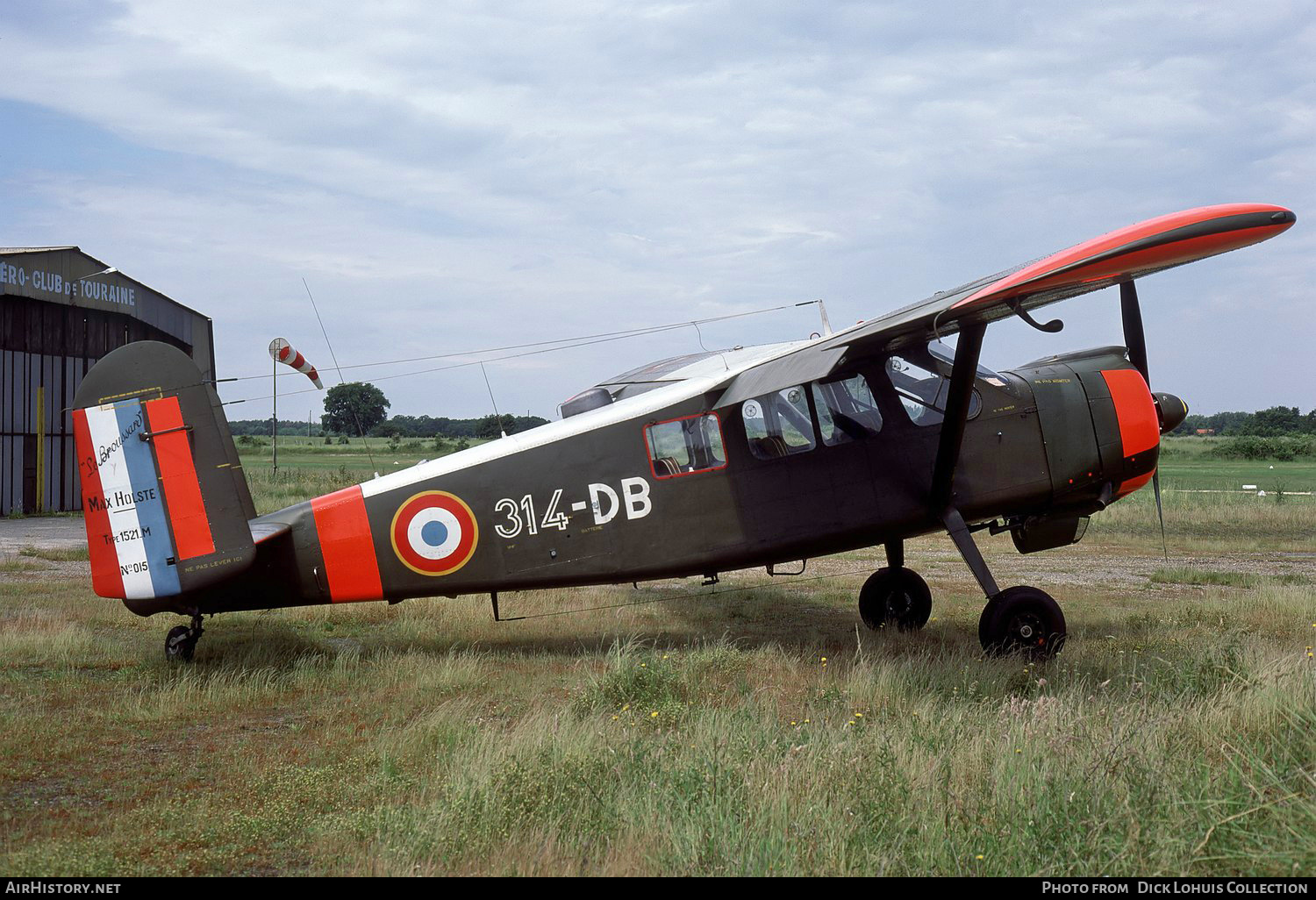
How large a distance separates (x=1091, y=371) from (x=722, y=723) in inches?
221

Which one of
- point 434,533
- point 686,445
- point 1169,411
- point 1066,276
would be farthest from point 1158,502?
point 434,533

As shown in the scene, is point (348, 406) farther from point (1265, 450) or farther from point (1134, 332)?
point (1265, 450)

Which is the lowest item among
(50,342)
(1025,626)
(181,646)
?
(1025,626)

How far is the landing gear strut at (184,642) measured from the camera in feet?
27.6

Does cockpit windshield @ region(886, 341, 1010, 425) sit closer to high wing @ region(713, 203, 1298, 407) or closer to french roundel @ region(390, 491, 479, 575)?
high wing @ region(713, 203, 1298, 407)

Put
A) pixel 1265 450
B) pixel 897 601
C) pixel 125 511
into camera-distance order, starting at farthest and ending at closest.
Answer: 1. pixel 1265 450
2. pixel 897 601
3. pixel 125 511

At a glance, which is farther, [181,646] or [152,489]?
[181,646]

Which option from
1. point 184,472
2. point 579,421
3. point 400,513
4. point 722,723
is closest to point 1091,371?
point 579,421

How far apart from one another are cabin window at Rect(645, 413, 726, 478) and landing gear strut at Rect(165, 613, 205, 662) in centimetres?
443

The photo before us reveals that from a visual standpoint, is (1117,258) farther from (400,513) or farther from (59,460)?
(59,460)

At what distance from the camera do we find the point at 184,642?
8.45 metres

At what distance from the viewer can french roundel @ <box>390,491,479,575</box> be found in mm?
8484

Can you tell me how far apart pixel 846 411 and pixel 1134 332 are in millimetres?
3236

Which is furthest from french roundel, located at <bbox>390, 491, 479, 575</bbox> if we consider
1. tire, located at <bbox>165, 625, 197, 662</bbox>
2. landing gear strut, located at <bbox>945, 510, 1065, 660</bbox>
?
landing gear strut, located at <bbox>945, 510, 1065, 660</bbox>
